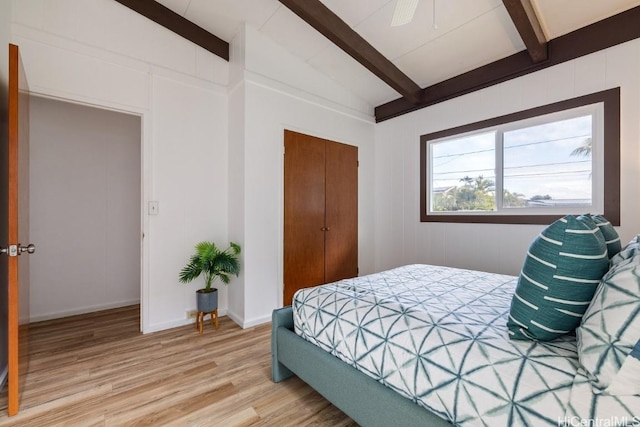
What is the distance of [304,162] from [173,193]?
4.70 ft

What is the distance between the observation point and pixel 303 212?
3.38 m

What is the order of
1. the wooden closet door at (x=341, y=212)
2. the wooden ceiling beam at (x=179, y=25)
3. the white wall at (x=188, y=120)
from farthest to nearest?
the wooden closet door at (x=341, y=212)
the wooden ceiling beam at (x=179, y=25)
the white wall at (x=188, y=120)

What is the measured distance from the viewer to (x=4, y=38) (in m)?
2.03

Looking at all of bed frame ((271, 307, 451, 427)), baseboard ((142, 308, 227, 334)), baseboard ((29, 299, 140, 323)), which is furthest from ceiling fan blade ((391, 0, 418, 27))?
baseboard ((29, 299, 140, 323))

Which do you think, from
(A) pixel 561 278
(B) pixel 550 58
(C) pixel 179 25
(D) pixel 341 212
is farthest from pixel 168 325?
(B) pixel 550 58

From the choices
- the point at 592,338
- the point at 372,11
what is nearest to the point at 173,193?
the point at 372,11

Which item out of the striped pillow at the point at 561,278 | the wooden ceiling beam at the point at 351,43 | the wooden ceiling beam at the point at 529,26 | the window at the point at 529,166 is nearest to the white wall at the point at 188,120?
the wooden ceiling beam at the point at 351,43

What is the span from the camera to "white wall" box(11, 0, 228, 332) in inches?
91.7

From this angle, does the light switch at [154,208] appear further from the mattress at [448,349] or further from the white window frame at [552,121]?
the white window frame at [552,121]

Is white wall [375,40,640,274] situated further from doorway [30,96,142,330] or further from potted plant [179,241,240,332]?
doorway [30,96,142,330]

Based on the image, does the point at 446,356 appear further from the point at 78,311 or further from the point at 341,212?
the point at 78,311

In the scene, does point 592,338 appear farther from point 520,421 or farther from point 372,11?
point 372,11

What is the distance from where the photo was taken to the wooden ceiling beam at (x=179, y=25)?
8.82 feet

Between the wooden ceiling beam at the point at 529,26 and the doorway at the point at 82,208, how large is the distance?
3751 millimetres
